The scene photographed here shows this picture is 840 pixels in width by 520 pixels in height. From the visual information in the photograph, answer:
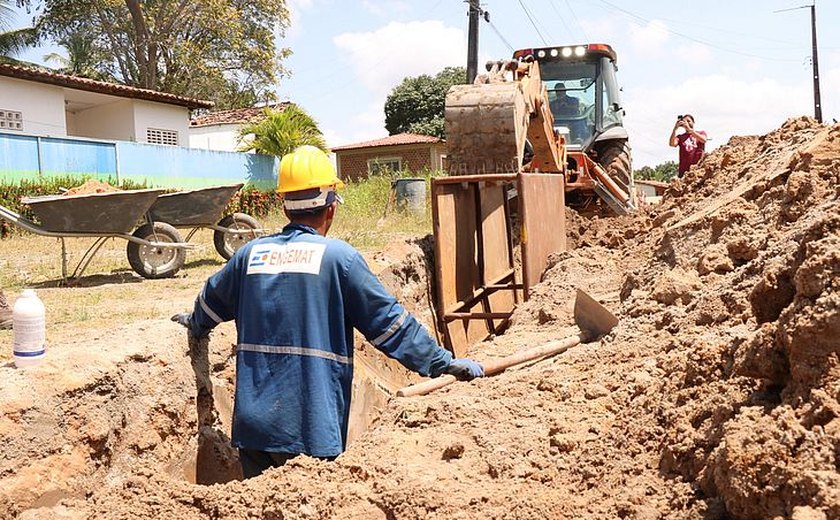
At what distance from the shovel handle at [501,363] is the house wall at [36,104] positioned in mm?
17339

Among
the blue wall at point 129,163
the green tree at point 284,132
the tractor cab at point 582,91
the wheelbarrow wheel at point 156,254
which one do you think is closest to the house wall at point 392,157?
the green tree at point 284,132

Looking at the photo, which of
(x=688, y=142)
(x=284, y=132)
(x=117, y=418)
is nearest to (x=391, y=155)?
(x=284, y=132)

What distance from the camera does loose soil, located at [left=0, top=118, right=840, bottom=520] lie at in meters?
2.35

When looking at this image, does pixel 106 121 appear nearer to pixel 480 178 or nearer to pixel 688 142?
pixel 688 142

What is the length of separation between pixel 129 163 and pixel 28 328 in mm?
15628

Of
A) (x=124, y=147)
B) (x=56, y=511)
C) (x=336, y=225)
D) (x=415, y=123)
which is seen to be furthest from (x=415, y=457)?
(x=415, y=123)

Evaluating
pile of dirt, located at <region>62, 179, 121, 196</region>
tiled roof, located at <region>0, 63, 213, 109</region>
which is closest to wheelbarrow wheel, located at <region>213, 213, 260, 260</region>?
pile of dirt, located at <region>62, 179, 121, 196</region>

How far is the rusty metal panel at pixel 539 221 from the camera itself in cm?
707

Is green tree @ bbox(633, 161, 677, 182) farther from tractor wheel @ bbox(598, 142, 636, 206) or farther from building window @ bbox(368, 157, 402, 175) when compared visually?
tractor wheel @ bbox(598, 142, 636, 206)

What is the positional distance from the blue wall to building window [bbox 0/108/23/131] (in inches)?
99.0

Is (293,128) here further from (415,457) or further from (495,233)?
(415,457)

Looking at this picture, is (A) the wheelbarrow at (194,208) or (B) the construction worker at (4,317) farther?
(A) the wheelbarrow at (194,208)

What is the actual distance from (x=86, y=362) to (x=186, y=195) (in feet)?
18.4

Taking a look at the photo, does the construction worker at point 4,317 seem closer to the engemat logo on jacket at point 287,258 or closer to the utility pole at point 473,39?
the engemat logo on jacket at point 287,258
